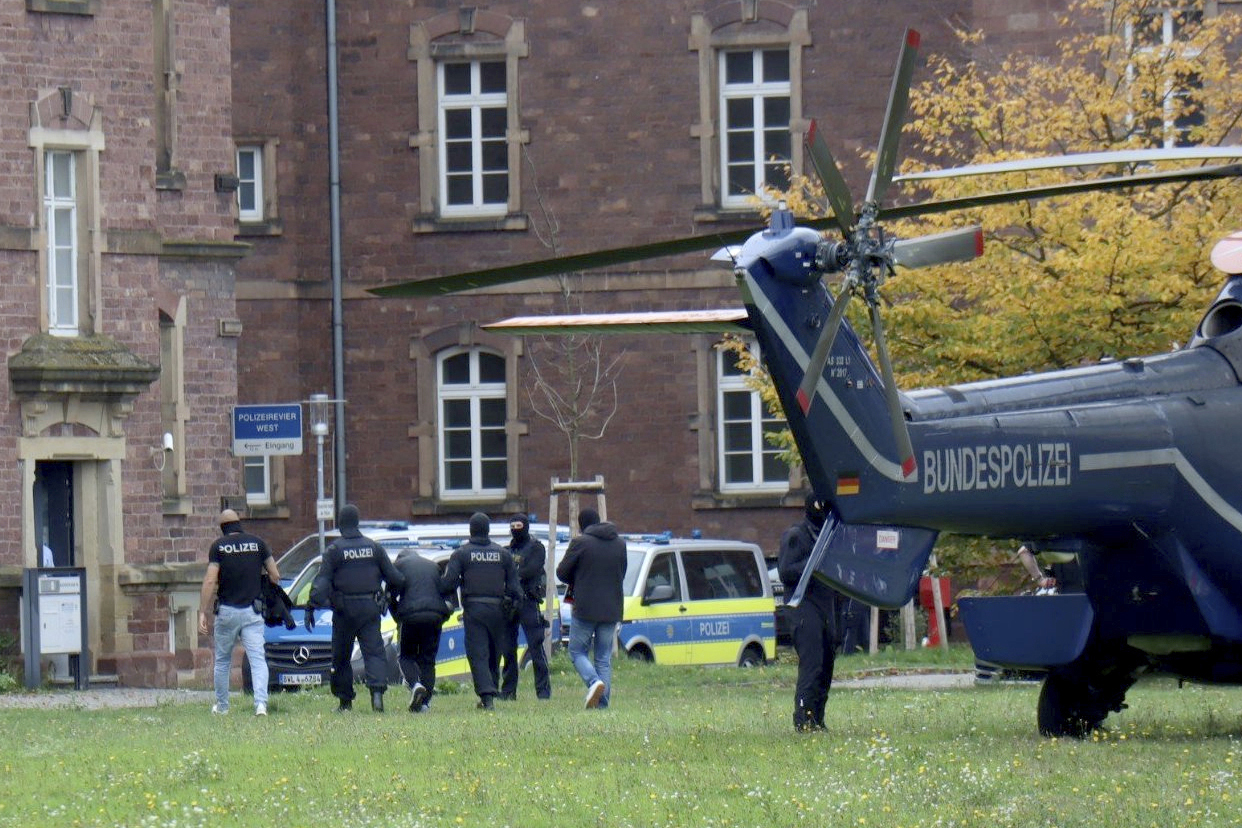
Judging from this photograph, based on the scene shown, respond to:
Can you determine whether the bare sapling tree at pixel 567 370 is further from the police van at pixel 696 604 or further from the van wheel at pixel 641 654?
the van wheel at pixel 641 654

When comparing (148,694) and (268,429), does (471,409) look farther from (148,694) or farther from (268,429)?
(148,694)

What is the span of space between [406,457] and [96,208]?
10170mm

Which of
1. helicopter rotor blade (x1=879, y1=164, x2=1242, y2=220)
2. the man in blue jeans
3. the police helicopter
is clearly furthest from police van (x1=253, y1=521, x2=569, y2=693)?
helicopter rotor blade (x1=879, y1=164, x2=1242, y2=220)

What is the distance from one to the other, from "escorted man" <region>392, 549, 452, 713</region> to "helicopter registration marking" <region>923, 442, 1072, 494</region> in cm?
793

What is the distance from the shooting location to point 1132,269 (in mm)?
25438

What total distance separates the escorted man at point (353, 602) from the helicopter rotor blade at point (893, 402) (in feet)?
26.2

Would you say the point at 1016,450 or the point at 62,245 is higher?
the point at 62,245

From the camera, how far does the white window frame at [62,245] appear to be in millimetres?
28781

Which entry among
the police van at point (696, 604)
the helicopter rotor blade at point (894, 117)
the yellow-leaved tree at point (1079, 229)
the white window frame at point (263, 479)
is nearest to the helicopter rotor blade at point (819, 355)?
the helicopter rotor blade at point (894, 117)

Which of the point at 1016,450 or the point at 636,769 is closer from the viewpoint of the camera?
the point at 636,769

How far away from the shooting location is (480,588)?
22.4 meters

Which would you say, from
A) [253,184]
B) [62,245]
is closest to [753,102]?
[253,184]

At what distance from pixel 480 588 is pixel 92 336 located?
8372mm

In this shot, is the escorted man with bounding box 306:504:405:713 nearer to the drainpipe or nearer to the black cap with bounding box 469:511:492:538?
the black cap with bounding box 469:511:492:538
